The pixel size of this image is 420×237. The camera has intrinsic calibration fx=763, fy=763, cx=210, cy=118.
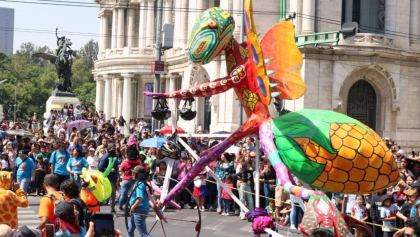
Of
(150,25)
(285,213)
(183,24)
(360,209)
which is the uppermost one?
(150,25)

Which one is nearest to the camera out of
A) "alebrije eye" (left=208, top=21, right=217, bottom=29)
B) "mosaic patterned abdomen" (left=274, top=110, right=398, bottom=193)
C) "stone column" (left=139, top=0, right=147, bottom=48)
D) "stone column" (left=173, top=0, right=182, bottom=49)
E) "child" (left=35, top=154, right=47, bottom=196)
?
"mosaic patterned abdomen" (left=274, top=110, right=398, bottom=193)

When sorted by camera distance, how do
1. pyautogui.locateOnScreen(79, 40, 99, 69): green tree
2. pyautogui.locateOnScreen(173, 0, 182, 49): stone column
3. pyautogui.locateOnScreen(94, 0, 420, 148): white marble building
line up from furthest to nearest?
pyautogui.locateOnScreen(79, 40, 99, 69): green tree → pyautogui.locateOnScreen(173, 0, 182, 49): stone column → pyautogui.locateOnScreen(94, 0, 420, 148): white marble building

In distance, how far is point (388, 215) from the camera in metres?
15.8

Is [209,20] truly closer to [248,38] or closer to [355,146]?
[248,38]

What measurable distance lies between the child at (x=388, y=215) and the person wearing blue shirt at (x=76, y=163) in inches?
316

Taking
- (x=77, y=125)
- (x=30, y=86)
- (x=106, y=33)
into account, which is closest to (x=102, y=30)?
(x=106, y=33)

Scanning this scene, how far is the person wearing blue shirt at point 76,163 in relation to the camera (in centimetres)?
1989

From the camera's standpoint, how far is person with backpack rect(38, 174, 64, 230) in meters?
9.45

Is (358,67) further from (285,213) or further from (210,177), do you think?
(285,213)

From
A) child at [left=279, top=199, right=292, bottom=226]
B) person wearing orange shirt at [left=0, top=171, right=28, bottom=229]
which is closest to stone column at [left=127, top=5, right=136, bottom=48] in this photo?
child at [left=279, top=199, right=292, bottom=226]

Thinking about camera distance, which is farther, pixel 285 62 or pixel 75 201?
pixel 285 62

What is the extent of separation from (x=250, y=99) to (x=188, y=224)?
290 inches

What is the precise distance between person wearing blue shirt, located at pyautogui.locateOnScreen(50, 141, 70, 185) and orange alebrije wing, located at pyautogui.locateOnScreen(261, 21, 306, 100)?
972cm

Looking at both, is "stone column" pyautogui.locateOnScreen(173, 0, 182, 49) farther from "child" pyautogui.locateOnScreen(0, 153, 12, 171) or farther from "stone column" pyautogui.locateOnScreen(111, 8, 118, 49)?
"child" pyautogui.locateOnScreen(0, 153, 12, 171)
